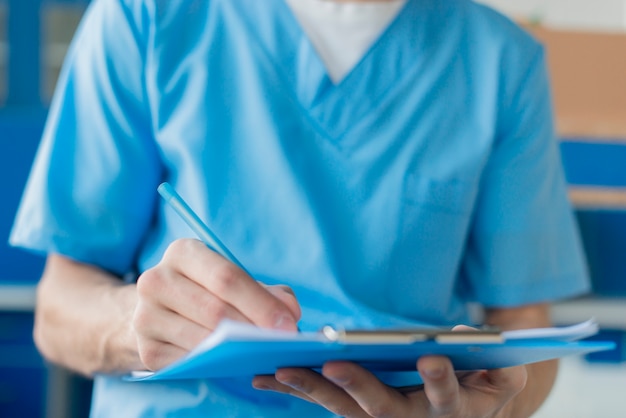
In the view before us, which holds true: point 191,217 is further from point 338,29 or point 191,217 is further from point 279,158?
point 338,29

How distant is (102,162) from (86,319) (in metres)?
0.16

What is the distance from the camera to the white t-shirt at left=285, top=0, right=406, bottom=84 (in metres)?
0.96

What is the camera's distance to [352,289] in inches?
34.9

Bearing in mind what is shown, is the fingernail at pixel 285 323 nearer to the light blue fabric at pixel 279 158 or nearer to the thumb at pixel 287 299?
the thumb at pixel 287 299

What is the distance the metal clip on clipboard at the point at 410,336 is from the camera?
0.48m

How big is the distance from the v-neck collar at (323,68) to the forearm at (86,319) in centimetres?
28

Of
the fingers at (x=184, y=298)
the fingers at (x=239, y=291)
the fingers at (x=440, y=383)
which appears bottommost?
the fingers at (x=184, y=298)

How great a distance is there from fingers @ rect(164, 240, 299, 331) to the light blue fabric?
→ 9.5 inches

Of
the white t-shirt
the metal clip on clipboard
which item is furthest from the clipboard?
the white t-shirt

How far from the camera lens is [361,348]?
0.50 metres

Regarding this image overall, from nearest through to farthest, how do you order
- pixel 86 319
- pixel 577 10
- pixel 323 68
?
pixel 86 319 < pixel 323 68 < pixel 577 10

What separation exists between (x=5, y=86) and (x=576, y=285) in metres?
2.43

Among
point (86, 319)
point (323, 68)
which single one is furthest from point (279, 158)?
point (86, 319)

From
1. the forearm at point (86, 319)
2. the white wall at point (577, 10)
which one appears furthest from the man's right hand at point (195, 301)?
the white wall at point (577, 10)
